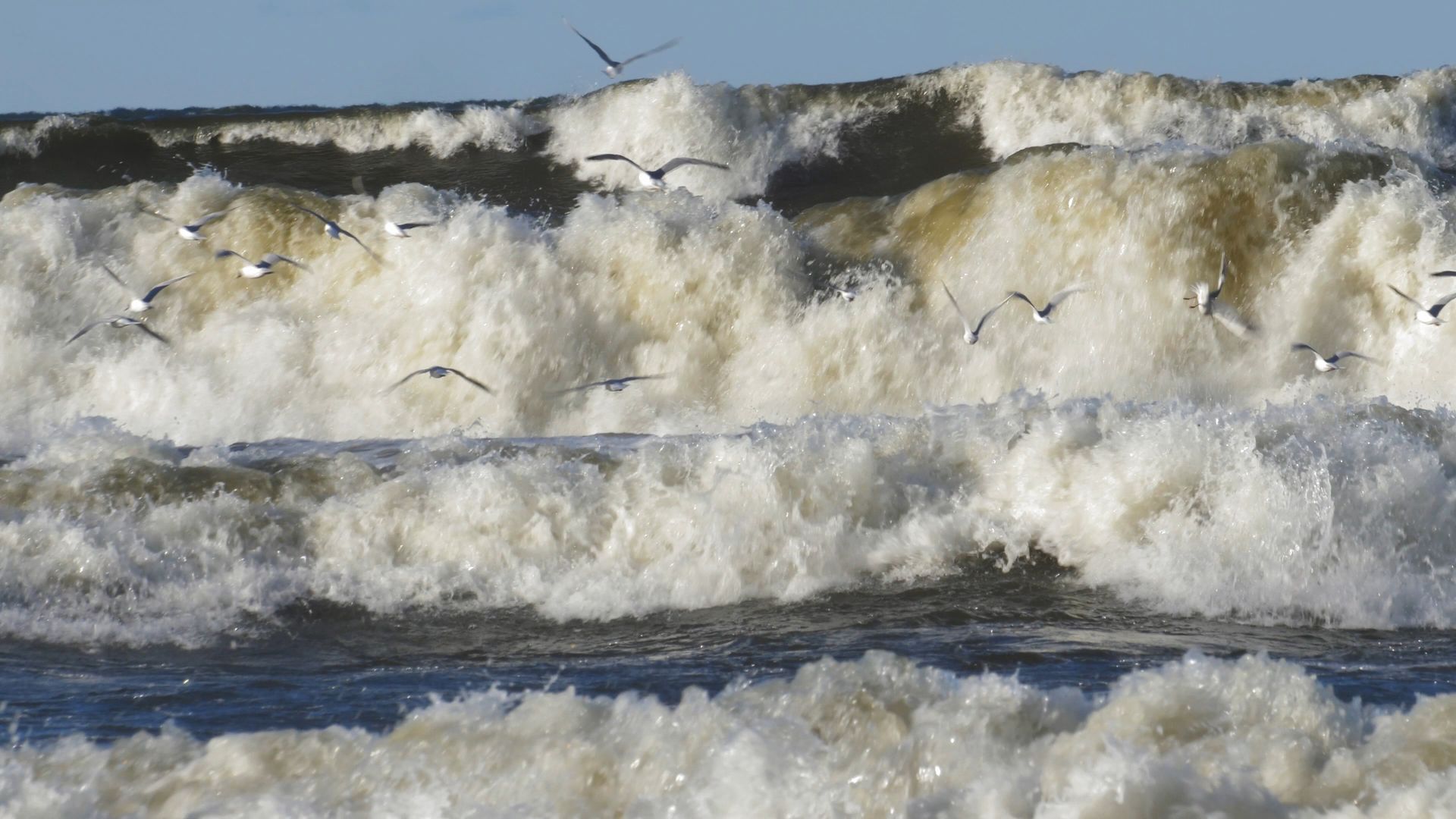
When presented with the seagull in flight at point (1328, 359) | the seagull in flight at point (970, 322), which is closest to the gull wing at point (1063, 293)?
the seagull in flight at point (970, 322)

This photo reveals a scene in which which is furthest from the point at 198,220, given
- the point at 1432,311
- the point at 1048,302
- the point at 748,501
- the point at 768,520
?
the point at 1432,311

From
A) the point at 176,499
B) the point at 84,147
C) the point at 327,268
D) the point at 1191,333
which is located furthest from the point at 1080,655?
the point at 84,147

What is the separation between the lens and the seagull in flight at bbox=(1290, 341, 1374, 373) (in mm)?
13320

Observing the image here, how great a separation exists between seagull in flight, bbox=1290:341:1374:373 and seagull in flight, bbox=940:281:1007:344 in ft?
7.10

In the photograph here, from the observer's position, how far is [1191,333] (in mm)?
14961

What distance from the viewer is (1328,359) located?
13.6m

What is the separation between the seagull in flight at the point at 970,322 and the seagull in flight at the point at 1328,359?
2164mm

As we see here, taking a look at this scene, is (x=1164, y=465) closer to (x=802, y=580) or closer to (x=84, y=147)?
(x=802, y=580)

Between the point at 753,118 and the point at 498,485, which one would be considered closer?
the point at 498,485

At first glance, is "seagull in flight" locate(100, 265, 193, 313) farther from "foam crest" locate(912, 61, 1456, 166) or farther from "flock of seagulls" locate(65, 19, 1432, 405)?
"foam crest" locate(912, 61, 1456, 166)

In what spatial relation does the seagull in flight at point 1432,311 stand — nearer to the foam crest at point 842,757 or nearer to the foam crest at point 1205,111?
the foam crest at point 842,757

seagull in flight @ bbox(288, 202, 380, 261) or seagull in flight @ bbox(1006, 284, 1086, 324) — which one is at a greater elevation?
seagull in flight @ bbox(288, 202, 380, 261)

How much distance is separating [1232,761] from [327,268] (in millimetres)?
13819

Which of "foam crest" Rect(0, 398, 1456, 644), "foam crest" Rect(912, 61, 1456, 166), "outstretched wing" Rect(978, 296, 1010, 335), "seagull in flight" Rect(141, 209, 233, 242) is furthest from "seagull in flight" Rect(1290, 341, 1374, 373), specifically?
"seagull in flight" Rect(141, 209, 233, 242)
